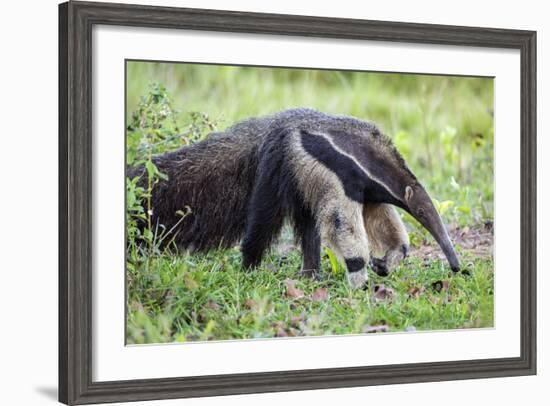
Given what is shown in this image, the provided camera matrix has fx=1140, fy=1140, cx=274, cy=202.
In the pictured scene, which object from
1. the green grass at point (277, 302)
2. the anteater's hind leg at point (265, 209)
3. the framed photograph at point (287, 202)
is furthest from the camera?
the anteater's hind leg at point (265, 209)

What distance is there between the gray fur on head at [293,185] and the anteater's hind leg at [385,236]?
0.01m

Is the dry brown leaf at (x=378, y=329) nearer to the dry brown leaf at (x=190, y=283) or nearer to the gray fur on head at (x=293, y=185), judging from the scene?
the gray fur on head at (x=293, y=185)

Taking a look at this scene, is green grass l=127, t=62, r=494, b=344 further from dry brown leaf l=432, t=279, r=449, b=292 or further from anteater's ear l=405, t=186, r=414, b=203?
anteater's ear l=405, t=186, r=414, b=203

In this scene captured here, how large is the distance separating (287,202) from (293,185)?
123 millimetres

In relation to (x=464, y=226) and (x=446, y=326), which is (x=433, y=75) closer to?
(x=464, y=226)

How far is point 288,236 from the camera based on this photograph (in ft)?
25.5

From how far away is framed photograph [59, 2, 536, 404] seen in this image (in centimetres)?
668

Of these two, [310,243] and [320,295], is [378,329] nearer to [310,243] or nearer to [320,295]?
[320,295]

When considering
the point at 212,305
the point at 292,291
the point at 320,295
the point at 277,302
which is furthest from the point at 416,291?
the point at 212,305

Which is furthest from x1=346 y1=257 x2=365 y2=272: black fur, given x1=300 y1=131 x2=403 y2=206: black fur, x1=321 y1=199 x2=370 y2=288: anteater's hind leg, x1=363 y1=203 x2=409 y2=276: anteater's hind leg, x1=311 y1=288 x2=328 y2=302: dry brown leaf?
x1=300 y1=131 x2=403 y2=206: black fur

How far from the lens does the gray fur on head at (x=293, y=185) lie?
7.69 meters

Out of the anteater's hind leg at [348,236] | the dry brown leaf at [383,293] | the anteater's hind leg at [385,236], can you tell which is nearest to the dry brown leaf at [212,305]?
the anteater's hind leg at [348,236]

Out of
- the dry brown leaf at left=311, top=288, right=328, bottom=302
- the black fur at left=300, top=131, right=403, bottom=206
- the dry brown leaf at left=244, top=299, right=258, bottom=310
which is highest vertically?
the black fur at left=300, top=131, right=403, bottom=206

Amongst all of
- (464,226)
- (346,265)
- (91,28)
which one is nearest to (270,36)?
(91,28)
